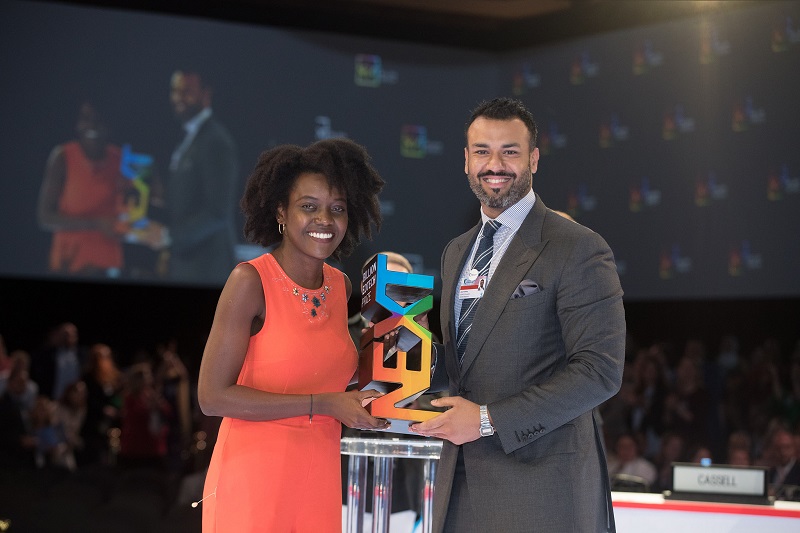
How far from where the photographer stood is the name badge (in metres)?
2.33

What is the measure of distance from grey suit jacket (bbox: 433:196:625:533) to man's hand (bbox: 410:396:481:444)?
5 centimetres

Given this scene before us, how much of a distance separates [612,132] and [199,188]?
140 inches

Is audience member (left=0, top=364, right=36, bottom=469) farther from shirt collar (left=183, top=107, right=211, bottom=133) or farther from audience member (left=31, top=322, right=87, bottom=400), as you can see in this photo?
shirt collar (left=183, top=107, right=211, bottom=133)

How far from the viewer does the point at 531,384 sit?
2.22 metres

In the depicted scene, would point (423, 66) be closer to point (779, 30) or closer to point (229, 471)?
point (779, 30)

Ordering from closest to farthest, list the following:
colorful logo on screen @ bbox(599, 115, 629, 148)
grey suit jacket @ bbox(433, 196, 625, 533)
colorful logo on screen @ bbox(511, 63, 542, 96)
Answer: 1. grey suit jacket @ bbox(433, 196, 625, 533)
2. colorful logo on screen @ bbox(599, 115, 629, 148)
3. colorful logo on screen @ bbox(511, 63, 542, 96)

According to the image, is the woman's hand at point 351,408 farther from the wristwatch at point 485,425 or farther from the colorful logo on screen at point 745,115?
the colorful logo on screen at point 745,115

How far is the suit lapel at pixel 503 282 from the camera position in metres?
2.24

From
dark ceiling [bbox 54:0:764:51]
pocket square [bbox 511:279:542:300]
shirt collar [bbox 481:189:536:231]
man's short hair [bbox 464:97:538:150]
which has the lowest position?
pocket square [bbox 511:279:542:300]

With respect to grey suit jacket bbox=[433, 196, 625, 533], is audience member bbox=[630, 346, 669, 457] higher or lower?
lower

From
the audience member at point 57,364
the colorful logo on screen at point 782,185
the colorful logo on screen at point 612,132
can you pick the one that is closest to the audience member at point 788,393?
the colorful logo on screen at point 782,185

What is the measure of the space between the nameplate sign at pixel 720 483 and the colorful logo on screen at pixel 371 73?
513cm

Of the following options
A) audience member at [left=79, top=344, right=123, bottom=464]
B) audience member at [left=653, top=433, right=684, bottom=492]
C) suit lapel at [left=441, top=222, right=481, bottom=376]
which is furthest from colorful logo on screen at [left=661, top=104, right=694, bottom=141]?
suit lapel at [left=441, top=222, right=481, bottom=376]

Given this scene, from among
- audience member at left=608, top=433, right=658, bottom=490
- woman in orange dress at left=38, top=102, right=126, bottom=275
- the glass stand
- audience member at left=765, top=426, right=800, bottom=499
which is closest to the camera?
the glass stand
